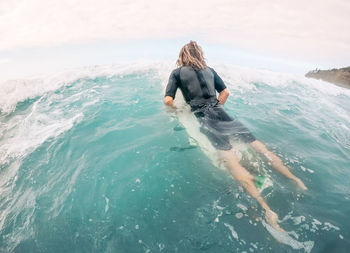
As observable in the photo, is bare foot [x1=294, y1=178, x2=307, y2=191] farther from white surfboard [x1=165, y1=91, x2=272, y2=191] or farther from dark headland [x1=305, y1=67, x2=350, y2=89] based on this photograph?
dark headland [x1=305, y1=67, x2=350, y2=89]

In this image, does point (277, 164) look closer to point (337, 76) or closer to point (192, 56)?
point (192, 56)

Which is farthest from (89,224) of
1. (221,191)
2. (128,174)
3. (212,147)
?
(212,147)

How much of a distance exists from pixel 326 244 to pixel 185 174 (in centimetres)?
239

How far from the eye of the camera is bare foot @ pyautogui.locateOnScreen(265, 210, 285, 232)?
2.76m

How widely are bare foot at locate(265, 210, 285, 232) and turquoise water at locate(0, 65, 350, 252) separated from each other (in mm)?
107

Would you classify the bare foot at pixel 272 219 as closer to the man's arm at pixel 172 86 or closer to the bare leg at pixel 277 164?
the bare leg at pixel 277 164

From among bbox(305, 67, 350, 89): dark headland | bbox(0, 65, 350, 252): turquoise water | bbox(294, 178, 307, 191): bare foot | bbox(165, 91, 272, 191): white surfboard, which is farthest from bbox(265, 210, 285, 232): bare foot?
bbox(305, 67, 350, 89): dark headland

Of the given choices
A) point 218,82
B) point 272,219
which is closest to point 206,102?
point 218,82

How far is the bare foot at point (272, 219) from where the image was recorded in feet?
9.06

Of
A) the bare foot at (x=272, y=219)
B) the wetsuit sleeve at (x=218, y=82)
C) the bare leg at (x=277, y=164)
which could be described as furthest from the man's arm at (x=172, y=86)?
the bare foot at (x=272, y=219)

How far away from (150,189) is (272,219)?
6.96ft

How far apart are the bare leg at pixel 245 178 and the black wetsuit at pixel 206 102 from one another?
20.7 inches

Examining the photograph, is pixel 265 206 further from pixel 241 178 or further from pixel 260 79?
pixel 260 79

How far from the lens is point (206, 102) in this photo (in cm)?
445
